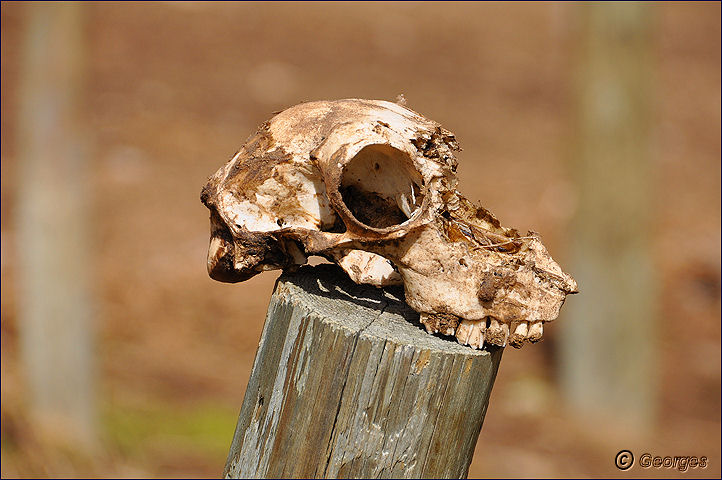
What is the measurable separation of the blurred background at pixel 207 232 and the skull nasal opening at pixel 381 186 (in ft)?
8.87

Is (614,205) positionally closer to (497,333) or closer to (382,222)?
(382,222)

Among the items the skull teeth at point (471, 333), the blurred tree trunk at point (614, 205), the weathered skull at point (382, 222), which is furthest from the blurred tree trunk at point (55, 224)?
the skull teeth at point (471, 333)

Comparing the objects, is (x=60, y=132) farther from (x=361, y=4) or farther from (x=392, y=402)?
(x=361, y=4)

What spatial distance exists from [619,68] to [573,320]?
1585 mm

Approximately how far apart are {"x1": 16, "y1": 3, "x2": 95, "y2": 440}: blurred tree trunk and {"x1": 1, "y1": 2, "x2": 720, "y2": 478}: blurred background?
0.01 meters

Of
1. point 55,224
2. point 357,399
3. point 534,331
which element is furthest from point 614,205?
point 357,399

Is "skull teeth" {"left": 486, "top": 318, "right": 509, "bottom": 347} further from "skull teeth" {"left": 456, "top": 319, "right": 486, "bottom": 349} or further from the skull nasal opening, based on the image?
the skull nasal opening

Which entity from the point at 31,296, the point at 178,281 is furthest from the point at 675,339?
the point at 31,296

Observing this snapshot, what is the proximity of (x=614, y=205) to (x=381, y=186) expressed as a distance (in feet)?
10.7

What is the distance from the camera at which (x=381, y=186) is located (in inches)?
81.5

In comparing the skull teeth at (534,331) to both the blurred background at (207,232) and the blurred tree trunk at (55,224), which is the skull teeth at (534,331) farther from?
the blurred tree trunk at (55,224)

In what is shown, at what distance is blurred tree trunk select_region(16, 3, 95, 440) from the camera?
14.0ft

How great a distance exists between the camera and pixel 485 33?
12109 mm

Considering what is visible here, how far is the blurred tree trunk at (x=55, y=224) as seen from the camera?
14.0ft
